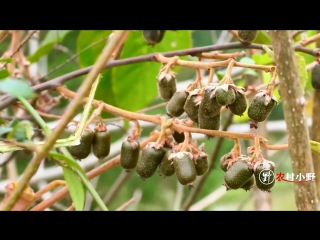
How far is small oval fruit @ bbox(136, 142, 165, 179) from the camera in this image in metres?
0.68

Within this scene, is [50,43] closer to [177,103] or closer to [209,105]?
[177,103]

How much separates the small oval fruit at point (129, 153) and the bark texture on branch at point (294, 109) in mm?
241

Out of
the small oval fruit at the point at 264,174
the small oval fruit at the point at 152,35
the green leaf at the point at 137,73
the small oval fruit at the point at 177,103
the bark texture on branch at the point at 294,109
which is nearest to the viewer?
the bark texture on branch at the point at 294,109

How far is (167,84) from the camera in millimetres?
741

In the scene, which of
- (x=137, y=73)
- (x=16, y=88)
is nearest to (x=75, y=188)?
(x=16, y=88)

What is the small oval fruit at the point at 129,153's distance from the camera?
0.73m

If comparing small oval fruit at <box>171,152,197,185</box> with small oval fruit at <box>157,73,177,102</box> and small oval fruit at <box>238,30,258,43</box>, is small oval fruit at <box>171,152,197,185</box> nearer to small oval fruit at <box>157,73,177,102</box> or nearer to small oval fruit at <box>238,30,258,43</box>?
small oval fruit at <box>157,73,177,102</box>

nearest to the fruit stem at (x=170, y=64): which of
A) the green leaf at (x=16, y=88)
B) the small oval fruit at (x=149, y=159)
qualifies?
the small oval fruit at (x=149, y=159)

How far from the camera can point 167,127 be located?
2.24 feet

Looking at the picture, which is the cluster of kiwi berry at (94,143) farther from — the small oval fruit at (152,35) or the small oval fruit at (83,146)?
the small oval fruit at (152,35)

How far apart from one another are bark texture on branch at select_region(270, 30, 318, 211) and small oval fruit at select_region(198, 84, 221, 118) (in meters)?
0.10

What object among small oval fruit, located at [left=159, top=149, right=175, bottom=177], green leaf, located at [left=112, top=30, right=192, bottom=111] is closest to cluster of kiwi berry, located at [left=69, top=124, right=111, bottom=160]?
small oval fruit, located at [left=159, top=149, right=175, bottom=177]
